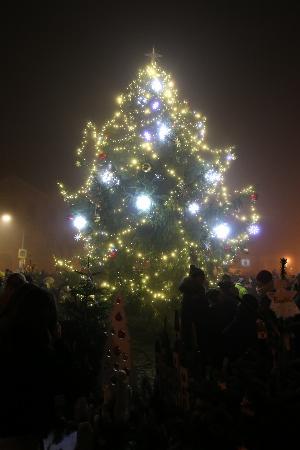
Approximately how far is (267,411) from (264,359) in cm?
52

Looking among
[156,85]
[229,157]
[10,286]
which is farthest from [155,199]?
[10,286]

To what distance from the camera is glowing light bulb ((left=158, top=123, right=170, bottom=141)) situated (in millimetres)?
16095

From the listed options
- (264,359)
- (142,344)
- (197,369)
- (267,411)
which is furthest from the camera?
(142,344)

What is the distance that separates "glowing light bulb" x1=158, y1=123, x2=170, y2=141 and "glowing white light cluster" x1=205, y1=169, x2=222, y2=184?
2205 mm

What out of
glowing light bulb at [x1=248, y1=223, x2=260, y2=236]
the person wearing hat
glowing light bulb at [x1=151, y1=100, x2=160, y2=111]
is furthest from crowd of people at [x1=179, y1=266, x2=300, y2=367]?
glowing light bulb at [x1=151, y1=100, x2=160, y2=111]

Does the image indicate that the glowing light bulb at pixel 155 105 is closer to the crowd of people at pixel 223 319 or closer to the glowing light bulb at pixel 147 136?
the glowing light bulb at pixel 147 136

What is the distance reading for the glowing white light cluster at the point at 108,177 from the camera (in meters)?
15.8

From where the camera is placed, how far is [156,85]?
16938 mm

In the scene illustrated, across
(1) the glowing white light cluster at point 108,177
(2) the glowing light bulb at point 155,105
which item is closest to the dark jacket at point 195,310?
(1) the glowing white light cluster at point 108,177

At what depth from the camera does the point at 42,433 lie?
338cm

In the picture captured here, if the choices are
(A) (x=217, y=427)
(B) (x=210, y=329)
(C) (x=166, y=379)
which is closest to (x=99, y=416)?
(C) (x=166, y=379)

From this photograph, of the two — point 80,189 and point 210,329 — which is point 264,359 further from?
point 80,189

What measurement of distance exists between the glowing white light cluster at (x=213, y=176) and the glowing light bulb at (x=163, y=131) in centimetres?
221

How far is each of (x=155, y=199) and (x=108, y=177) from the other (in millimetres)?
2166
